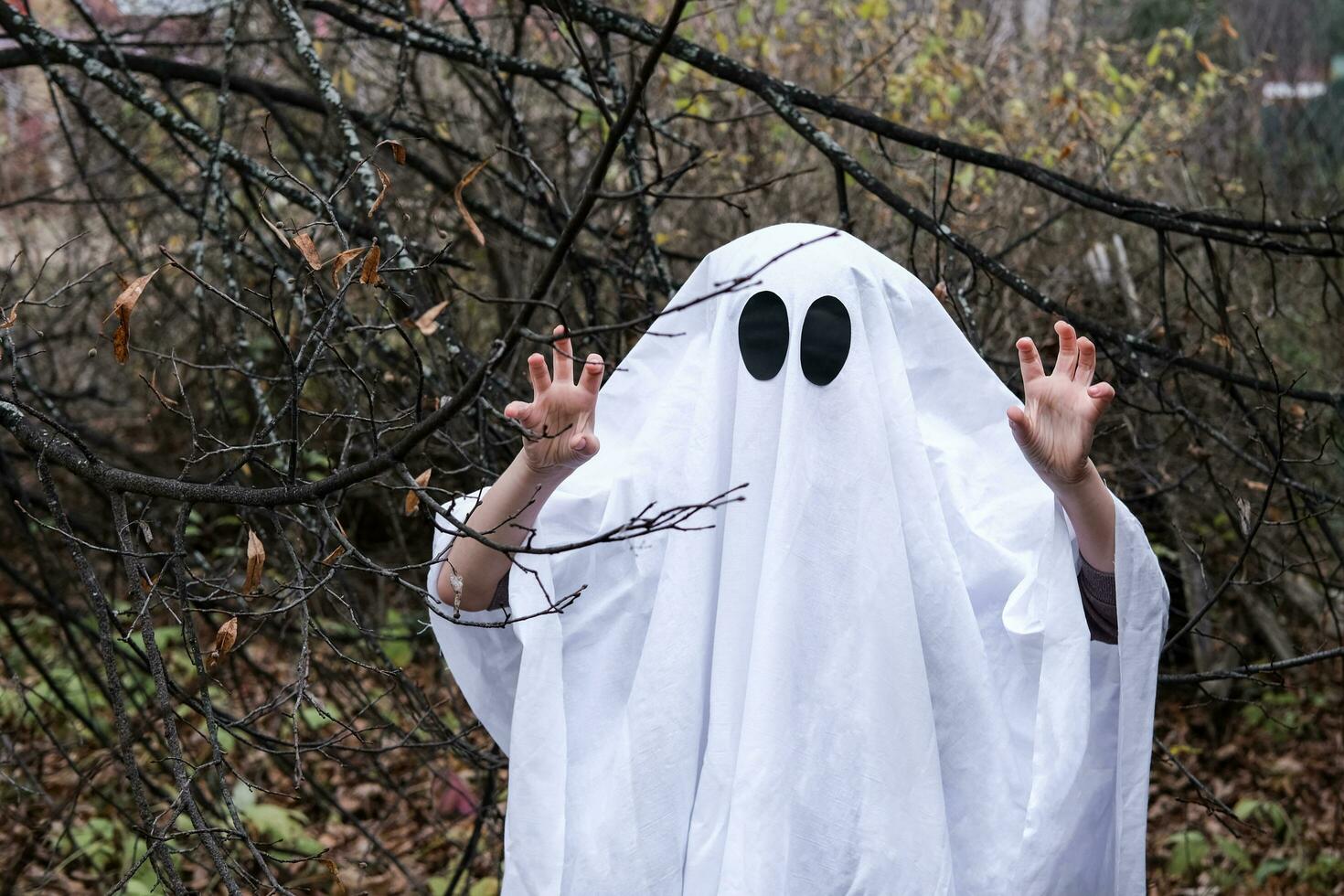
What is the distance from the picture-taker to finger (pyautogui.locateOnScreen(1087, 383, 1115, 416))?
2.01 metres

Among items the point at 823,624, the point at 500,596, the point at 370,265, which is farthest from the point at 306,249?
the point at 823,624

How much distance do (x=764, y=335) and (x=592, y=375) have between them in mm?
346

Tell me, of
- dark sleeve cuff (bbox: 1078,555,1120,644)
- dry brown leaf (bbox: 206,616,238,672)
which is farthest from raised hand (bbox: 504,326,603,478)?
dark sleeve cuff (bbox: 1078,555,1120,644)

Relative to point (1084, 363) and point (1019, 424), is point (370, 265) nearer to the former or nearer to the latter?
point (1019, 424)

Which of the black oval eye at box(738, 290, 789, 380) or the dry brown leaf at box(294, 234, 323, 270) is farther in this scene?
the black oval eye at box(738, 290, 789, 380)

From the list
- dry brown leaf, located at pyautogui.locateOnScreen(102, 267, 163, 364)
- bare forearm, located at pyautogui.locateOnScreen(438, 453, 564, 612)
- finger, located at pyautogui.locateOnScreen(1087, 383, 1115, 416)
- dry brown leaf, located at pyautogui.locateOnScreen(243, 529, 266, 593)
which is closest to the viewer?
dry brown leaf, located at pyautogui.locateOnScreen(102, 267, 163, 364)

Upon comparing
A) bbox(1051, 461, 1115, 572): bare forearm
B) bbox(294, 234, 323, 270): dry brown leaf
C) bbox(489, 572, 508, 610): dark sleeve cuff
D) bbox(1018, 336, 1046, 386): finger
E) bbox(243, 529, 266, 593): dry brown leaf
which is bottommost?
bbox(243, 529, 266, 593): dry brown leaf

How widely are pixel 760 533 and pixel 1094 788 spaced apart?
694mm

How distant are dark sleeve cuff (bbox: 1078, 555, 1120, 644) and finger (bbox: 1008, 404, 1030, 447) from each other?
11.0 inches

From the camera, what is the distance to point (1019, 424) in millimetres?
2031

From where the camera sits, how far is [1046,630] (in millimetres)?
2117

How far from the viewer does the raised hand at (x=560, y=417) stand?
207 cm

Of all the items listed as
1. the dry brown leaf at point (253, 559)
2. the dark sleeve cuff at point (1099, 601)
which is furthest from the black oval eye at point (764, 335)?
the dry brown leaf at point (253, 559)

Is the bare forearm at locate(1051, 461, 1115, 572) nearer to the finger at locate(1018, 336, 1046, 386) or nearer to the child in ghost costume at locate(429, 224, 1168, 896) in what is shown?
the child in ghost costume at locate(429, 224, 1168, 896)
